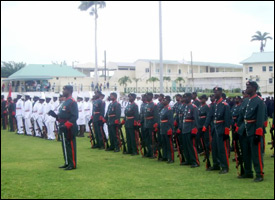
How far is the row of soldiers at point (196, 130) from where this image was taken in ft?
28.6

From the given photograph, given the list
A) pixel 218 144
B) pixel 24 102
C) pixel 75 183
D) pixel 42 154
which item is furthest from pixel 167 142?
pixel 24 102

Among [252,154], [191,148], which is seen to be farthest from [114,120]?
[252,154]

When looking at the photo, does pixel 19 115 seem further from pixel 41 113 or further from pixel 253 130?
pixel 253 130

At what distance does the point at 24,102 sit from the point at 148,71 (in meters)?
49.4

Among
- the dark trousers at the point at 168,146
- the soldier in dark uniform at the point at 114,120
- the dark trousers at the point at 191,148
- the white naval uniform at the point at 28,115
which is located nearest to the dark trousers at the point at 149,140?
the dark trousers at the point at 168,146

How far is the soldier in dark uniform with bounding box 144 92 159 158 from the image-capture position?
41.3 feet

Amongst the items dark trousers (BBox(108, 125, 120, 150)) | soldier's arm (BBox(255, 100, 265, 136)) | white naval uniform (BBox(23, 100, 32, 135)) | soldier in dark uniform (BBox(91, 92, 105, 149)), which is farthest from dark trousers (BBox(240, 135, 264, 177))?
white naval uniform (BBox(23, 100, 32, 135))

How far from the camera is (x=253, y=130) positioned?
865cm

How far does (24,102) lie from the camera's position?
73.3ft

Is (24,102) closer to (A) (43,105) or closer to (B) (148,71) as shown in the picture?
(A) (43,105)

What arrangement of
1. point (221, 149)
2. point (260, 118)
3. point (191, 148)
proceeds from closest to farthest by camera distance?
point (260, 118)
point (221, 149)
point (191, 148)

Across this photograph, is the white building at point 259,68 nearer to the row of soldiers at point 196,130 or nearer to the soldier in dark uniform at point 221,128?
the row of soldiers at point 196,130

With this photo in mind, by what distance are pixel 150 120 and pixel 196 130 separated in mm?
2174

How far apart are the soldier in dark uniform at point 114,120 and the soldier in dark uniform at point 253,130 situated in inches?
236
